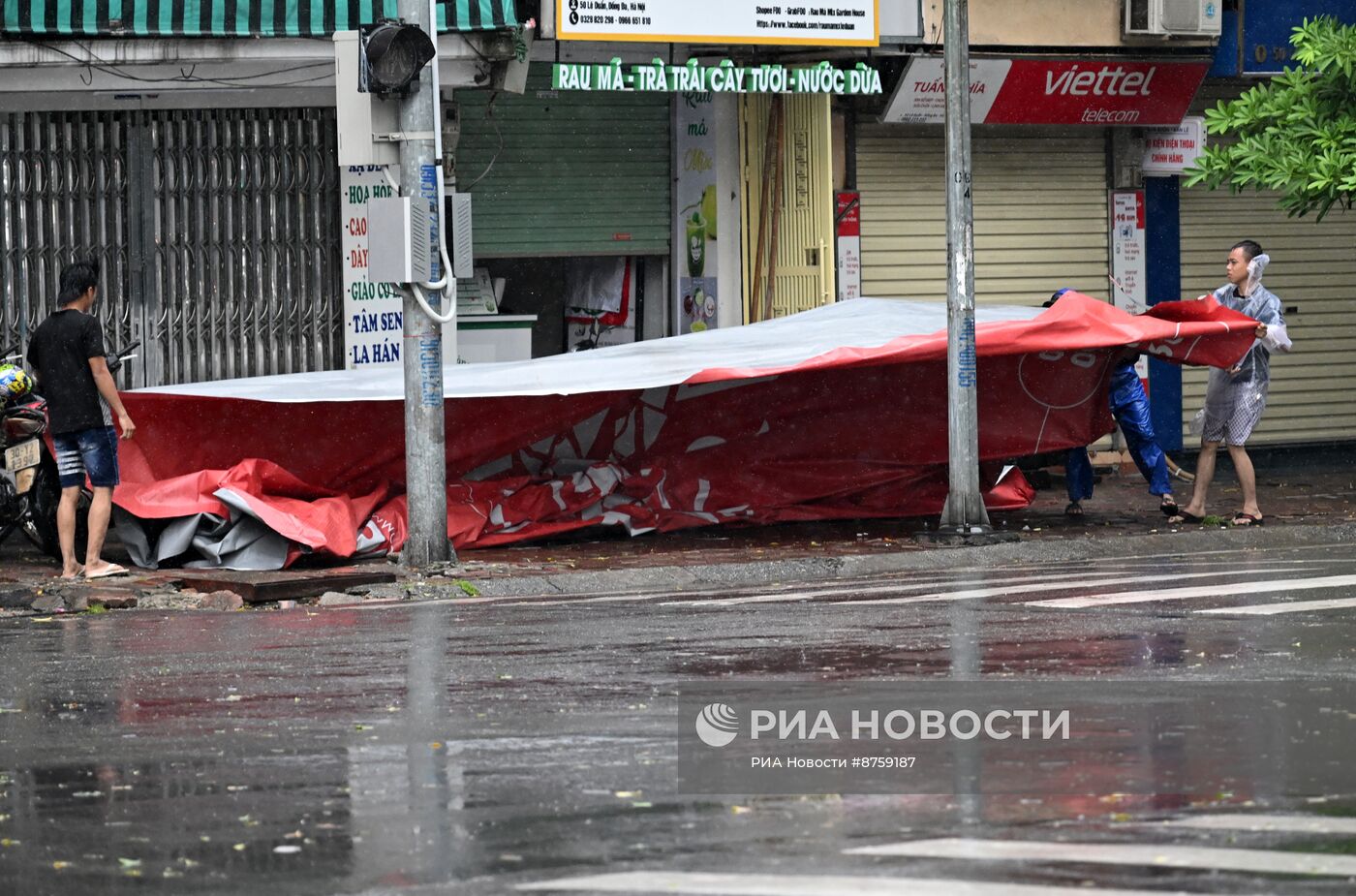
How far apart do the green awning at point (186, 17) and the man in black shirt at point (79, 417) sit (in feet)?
10.7

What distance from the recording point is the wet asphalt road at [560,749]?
515cm

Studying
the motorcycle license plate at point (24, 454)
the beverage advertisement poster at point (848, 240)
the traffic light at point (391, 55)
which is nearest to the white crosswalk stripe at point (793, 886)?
the traffic light at point (391, 55)

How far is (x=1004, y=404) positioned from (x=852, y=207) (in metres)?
3.91

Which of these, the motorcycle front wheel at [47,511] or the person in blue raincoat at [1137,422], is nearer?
the motorcycle front wheel at [47,511]

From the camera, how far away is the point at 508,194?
17.2m

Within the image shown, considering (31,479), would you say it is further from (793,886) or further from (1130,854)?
(1130,854)

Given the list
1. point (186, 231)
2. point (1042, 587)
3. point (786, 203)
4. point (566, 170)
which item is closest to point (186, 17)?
point (186, 231)

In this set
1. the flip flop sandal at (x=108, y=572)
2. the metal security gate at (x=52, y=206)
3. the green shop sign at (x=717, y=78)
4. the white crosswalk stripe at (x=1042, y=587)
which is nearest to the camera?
the white crosswalk stripe at (x=1042, y=587)

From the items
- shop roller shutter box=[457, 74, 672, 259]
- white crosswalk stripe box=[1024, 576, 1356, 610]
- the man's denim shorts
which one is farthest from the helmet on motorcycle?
white crosswalk stripe box=[1024, 576, 1356, 610]

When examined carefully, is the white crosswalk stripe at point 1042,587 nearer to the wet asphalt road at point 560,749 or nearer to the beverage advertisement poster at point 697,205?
the wet asphalt road at point 560,749

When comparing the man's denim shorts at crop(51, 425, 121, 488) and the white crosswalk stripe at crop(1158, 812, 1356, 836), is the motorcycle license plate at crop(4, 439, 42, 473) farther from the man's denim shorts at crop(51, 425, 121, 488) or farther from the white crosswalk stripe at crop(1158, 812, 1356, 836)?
the white crosswalk stripe at crop(1158, 812, 1356, 836)

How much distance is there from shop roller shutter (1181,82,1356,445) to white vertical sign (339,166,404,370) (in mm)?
8266

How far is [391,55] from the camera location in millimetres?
12070

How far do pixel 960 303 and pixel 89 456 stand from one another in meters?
5.84
